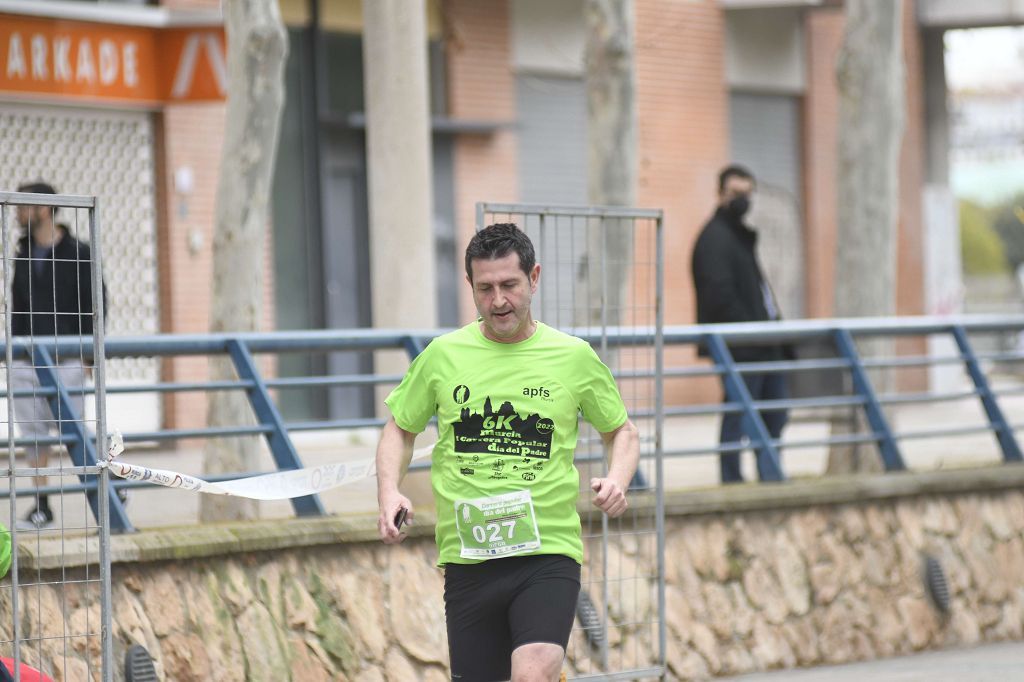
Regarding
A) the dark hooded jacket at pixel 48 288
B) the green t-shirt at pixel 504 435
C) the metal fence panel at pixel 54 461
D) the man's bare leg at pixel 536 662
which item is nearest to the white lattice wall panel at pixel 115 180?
the metal fence panel at pixel 54 461

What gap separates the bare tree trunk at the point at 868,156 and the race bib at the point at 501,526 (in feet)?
24.1

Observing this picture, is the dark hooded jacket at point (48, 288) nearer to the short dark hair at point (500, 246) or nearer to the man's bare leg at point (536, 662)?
the short dark hair at point (500, 246)

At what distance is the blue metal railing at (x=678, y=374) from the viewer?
7859 millimetres

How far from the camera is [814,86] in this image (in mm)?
22109

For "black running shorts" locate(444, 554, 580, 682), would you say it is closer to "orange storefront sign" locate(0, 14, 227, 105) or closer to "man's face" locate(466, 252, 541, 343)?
"man's face" locate(466, 252, 541, 343)

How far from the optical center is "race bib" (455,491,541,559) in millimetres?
5301

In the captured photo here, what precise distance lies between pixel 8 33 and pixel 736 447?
24.2 feet

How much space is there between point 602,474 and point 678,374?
5.00 ft

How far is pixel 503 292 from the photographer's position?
5.25 meters

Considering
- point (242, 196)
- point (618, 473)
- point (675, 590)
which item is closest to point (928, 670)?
→ point (675, 590)

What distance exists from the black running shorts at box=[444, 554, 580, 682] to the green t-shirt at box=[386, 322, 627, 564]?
0.05 m

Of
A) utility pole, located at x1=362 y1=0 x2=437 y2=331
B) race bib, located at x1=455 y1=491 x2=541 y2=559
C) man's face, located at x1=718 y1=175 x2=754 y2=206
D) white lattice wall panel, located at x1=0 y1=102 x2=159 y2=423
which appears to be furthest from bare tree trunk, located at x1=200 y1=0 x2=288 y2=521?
white lattice wall panel, located at x1=0 y1=102 x2=159 y2=423

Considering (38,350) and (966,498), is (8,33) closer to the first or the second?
(38,350)

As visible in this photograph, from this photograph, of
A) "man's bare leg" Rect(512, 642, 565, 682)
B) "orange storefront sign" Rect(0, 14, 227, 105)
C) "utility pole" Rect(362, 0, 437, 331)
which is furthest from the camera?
"orange storefront sign" Rect(0, 14, 227, 105)
